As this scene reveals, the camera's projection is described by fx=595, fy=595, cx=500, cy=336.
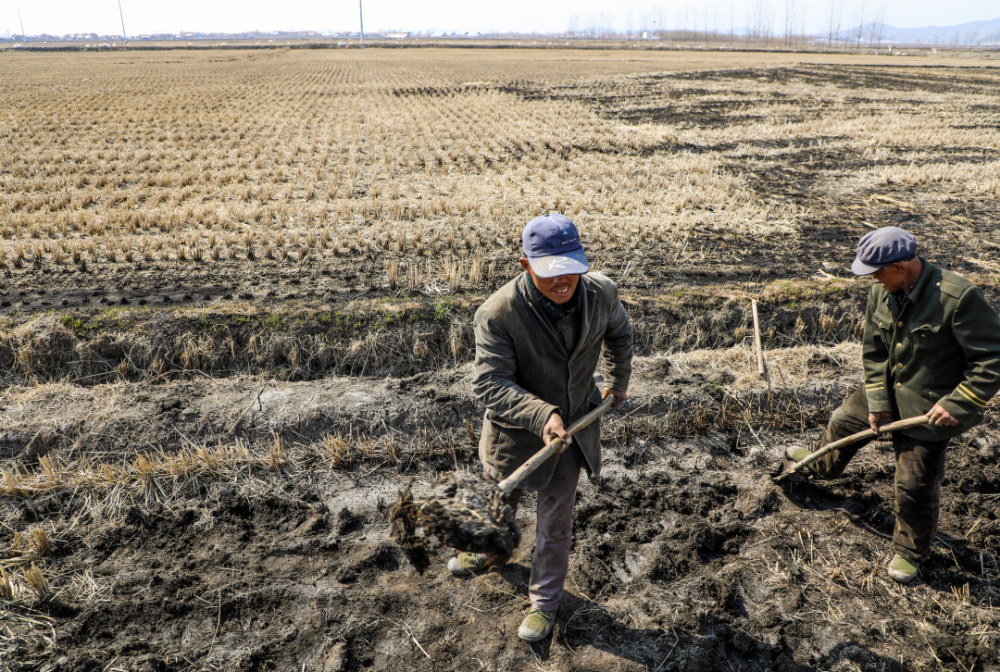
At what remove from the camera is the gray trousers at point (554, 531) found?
291 centimetres

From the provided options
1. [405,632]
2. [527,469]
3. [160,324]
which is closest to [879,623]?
[527,469]

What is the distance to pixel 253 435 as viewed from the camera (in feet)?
16.1

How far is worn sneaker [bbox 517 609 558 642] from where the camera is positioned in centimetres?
306

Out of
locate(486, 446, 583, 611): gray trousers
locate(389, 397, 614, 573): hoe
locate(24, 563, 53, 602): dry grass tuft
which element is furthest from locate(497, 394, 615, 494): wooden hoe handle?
locate(24, 563, 53, 602): dry grass tuft

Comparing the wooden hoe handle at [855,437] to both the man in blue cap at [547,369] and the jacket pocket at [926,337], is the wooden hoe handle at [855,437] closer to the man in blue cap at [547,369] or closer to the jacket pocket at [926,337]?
the jacket pocket at [926,337]

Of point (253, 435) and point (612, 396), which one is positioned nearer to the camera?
point (612, 396)

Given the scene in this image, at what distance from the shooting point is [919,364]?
3.10m

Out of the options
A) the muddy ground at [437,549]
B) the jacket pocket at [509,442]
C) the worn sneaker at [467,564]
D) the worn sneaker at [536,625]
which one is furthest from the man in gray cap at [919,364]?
the worn sneaker at [467,564]

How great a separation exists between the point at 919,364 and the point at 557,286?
205 centimetres

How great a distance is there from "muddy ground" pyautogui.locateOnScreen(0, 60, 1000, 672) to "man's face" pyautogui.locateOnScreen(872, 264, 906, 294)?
1706mm

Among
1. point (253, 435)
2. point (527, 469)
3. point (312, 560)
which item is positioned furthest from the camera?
point (253, 435)

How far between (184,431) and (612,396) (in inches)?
145

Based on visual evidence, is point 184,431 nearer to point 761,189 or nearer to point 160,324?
point 160,324

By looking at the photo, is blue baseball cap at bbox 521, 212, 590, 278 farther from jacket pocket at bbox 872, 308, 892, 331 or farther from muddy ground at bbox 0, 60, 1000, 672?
muddy ground at bbox 0, 60, 1000, 672
